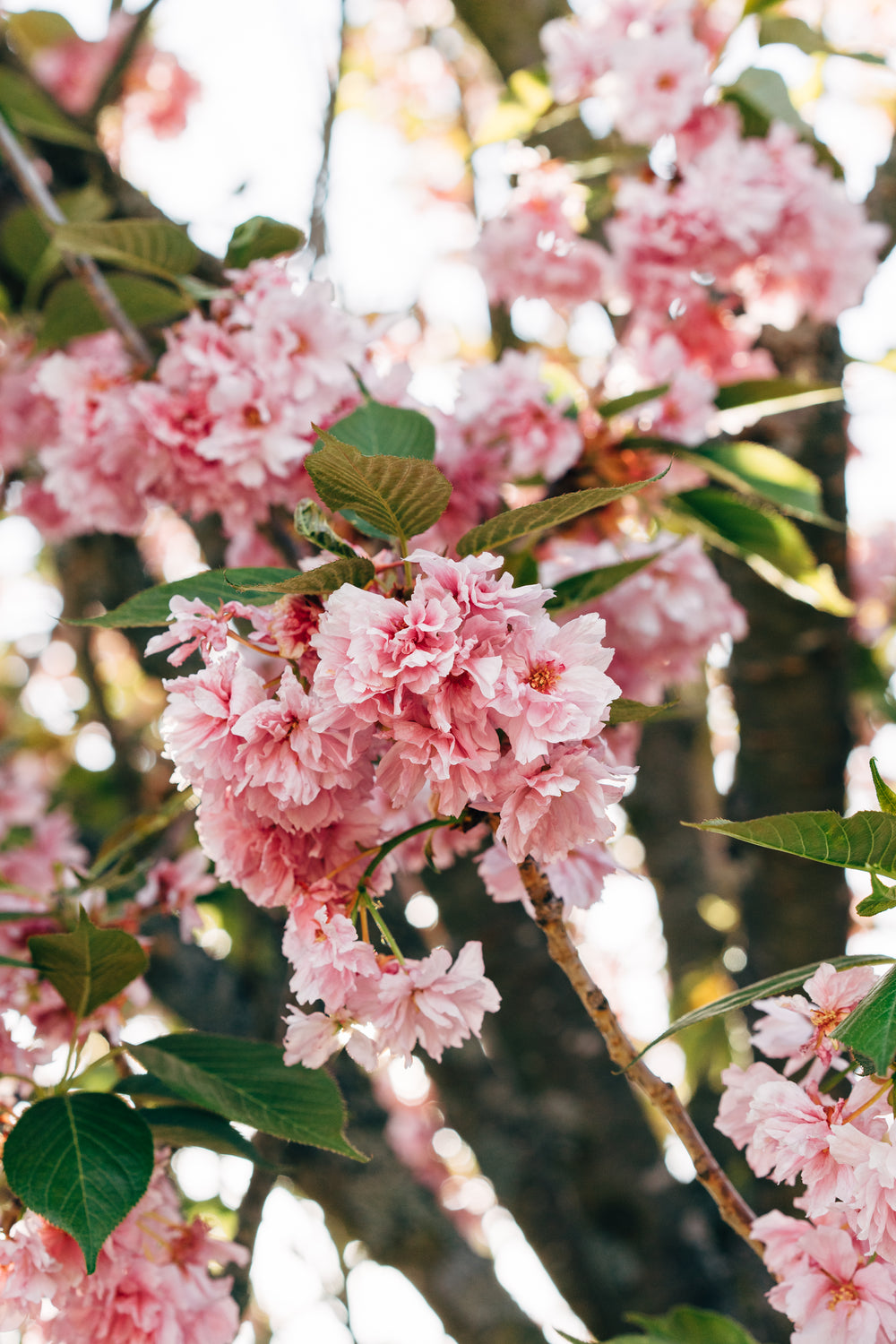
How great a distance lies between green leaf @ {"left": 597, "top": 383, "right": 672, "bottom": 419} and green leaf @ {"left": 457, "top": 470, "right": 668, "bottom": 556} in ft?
2.02

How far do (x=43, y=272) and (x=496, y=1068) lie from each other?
1.60 metres

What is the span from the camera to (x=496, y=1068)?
1.86 m

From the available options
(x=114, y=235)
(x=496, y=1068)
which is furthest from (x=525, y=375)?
(x=496, y=1068)

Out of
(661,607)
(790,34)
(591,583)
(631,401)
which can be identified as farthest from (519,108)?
(591,583)

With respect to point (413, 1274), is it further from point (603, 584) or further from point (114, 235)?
point (114, 235)

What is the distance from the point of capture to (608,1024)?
715 millimetres

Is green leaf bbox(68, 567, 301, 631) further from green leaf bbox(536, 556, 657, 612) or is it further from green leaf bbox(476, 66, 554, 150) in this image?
green leaf bbox(476, 66, 554, 150)

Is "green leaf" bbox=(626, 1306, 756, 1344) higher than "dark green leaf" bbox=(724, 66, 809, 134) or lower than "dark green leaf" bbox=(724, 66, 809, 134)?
lower

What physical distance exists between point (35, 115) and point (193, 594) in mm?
1308

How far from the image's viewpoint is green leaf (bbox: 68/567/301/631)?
0.74 m

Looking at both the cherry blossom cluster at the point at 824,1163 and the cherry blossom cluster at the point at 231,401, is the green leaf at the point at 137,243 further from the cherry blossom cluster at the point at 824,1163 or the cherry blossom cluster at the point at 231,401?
the cherry blossom cluster at the point at 824,1163

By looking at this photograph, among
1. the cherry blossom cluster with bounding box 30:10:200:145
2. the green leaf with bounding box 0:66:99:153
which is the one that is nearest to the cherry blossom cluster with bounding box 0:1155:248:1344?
the green leaf with bounding box 0:66:99:153

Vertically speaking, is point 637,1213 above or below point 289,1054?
below

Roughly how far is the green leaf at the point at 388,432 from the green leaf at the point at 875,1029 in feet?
1.89
